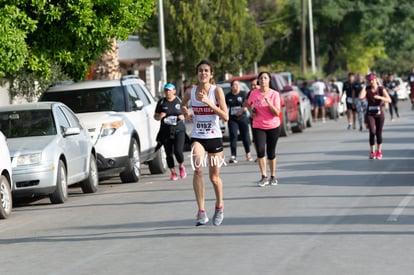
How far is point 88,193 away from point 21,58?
2.48 metres

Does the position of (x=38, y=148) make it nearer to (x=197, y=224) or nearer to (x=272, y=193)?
(x=272, y=193)

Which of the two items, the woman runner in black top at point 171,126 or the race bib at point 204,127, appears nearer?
the race bib at point 204,127

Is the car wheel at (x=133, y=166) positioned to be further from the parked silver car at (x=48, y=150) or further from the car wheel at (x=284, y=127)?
the car wheel at (x=284, y=127)

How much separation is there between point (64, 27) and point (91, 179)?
348 centimetres

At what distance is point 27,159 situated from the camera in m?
16.8

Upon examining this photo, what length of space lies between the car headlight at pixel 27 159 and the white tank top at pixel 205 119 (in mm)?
4203

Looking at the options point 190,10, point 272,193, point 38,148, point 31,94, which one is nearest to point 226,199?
point 272,193

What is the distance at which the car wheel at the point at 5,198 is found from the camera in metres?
15.5

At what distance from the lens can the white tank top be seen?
13180mm

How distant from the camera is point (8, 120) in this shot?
59.6 feet

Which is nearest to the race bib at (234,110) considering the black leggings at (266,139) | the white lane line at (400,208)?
the black leggings at (266,139)

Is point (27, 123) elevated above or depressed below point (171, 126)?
above

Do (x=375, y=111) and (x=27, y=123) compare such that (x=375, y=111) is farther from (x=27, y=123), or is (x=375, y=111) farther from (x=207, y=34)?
(x=207, y=34)

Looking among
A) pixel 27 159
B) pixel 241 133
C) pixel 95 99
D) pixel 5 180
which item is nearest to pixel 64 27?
pixel 95 99
